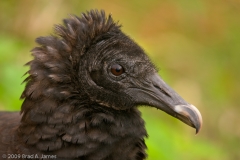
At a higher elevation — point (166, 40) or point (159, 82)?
point (166, 40)

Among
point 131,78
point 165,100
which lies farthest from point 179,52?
point 165,100

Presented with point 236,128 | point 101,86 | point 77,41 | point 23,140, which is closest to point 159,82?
point 101,86

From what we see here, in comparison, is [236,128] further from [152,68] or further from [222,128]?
[152,68]

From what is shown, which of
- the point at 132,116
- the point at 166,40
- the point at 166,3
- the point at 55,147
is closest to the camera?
the point at 55,147

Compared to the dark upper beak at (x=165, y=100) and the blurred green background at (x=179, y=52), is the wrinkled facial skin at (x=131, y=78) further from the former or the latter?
the blurred green background at (x=179, y=52)

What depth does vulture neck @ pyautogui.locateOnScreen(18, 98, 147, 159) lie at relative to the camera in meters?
4.26

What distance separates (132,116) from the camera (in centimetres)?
455

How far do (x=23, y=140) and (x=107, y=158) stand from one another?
710mm

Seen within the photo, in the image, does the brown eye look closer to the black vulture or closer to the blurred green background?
the black vulture

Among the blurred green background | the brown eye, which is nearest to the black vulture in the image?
the brown eye

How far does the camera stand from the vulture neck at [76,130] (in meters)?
4.26

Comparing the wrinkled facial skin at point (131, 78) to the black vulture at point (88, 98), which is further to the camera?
the wrinkled facial skin at point (131, 78)

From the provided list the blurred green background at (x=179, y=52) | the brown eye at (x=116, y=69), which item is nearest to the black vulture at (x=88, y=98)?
the brown eye at (x=116, y=69)

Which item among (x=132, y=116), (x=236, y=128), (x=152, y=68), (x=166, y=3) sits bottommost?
(x=132, y=116)
